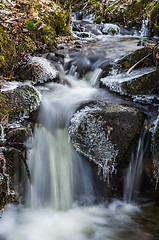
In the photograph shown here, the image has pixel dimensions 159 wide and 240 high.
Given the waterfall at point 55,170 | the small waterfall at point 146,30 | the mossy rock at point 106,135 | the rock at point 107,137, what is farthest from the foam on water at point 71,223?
the small waterfall at point 146,30

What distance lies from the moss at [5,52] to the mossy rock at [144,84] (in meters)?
2.59

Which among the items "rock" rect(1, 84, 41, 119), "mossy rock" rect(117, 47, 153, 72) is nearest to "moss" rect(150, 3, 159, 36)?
"mossy rock" rect(117, 47, 153, 72)

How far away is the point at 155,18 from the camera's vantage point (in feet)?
28.8

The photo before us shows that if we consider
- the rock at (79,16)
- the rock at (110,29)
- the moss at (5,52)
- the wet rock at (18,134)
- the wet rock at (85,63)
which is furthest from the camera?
the rock at (79,16)

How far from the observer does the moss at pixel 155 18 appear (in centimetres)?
857

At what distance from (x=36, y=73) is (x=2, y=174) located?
276 cm

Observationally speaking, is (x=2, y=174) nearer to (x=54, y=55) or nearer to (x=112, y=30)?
(x=54, y=55)

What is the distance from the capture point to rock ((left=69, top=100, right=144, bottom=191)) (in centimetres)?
306

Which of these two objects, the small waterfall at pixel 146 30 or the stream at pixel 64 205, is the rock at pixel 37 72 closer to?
the stream at pixel 64 205

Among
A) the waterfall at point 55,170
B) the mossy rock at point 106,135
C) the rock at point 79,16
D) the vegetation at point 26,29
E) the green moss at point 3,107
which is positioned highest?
the rock at point 79,16

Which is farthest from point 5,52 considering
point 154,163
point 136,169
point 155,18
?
point 155,18

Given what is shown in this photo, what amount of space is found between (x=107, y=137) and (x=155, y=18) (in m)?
8.01

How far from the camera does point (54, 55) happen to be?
5.82 m

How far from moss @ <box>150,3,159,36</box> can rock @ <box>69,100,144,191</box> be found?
7360 mm
